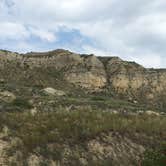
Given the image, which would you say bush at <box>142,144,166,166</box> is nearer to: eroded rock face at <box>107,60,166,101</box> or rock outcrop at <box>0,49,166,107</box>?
rock outcrop at <box>0,49,166,107</box>

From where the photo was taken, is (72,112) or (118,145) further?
(72,112)

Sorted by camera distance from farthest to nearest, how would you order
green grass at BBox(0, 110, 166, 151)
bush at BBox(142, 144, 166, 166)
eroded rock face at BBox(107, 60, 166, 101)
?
eroded rock face at BBox(107, 60, 166, 101) → green grass at BBox(0, 110, 166, 151) → bush at BBox(142, 144, 166, 166)

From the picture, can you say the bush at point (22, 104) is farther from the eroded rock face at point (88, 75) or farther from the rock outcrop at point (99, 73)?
the eroded rock face at point (88, 75)

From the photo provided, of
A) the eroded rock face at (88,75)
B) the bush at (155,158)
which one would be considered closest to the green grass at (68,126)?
the bush at (155,158)

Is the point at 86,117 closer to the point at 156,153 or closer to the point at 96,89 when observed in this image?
the point at 156,153

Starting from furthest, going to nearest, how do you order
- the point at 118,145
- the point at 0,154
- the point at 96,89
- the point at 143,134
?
the point at 96,89 → the point at 143,134 → the point at 118,145 → the point at 0,154

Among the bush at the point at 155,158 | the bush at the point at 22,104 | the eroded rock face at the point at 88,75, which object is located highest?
the eroded rock face at the point at 88,75

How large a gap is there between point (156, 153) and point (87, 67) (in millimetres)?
71132

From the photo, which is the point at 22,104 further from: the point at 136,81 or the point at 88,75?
the point at 136,81

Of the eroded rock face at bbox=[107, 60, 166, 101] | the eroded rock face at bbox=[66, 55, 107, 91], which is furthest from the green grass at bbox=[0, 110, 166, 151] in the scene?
the eroded rock face at bbox=[107, 60, 166, 101]

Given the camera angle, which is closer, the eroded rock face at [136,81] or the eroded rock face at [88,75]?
the eroded rock face at [88,75]

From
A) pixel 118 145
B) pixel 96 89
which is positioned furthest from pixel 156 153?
pixel 96 89

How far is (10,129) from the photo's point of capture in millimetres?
18859

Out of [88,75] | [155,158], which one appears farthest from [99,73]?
[155,158]
